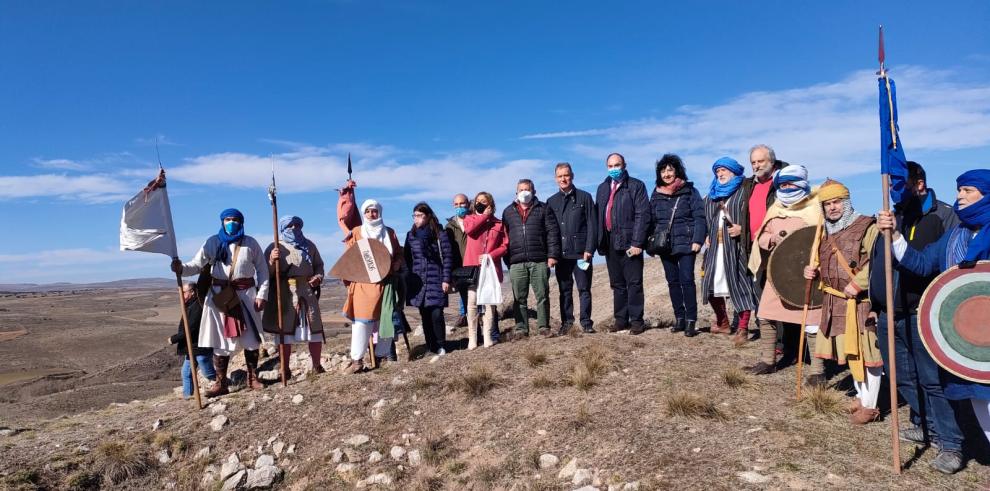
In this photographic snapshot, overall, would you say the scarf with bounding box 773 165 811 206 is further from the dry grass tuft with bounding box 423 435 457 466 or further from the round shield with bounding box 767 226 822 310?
the dry grass tuft with bounding box 423 435 457 466

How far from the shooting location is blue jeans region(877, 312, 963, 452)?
3985 mm

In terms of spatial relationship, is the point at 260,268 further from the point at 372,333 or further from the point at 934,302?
the point at 934,302

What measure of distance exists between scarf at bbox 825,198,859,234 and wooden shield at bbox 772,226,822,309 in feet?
0.64

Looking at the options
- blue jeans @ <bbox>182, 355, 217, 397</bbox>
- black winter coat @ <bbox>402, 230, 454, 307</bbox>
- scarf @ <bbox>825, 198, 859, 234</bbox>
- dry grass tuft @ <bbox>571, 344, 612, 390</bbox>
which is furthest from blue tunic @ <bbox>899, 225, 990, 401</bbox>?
→ blue jeans @ <bbox>182, 355, 217, 397</bbox>

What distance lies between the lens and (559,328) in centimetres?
855

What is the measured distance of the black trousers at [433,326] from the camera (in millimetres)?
7949

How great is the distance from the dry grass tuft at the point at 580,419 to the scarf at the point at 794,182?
9.02 feet

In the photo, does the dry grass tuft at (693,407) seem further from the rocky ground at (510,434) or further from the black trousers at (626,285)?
the black trousers at (626,285)

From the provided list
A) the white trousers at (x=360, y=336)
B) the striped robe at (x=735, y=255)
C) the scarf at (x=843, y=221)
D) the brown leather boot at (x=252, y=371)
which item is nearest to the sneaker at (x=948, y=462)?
the scarf at (x=843, y=221)

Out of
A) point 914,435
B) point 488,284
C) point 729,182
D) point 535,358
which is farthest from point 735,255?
point 488,284

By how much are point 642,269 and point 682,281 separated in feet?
1.69

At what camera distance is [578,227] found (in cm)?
776

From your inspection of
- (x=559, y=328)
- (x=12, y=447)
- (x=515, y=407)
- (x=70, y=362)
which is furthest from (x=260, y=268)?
(x=70, y=362)

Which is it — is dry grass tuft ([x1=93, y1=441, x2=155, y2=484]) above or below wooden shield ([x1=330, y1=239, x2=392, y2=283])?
below
